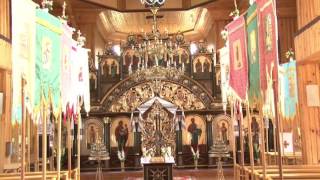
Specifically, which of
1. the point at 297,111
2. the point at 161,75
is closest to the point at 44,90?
the point at 297,111

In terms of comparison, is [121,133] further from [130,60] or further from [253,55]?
[253,55]

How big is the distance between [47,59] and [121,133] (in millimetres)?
10815

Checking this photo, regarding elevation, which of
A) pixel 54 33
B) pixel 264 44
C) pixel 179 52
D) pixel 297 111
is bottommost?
→ pixel 297 111

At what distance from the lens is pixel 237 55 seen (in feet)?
21.9

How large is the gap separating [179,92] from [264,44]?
11.4 metres

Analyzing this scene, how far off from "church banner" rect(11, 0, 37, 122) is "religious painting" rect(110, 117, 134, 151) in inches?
439

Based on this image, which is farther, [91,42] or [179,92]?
[91,42]

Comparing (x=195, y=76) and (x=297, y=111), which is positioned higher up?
(x=195, y=76)

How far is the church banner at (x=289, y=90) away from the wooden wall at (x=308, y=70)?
Result: 264 millimetres

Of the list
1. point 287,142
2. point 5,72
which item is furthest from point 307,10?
point 5,72

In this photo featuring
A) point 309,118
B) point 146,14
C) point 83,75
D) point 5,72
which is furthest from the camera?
point 146,14

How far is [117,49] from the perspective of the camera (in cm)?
1805

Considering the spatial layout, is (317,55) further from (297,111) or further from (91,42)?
(91,42)

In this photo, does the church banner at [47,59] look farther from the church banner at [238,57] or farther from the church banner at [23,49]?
the church banner at [238,57]
